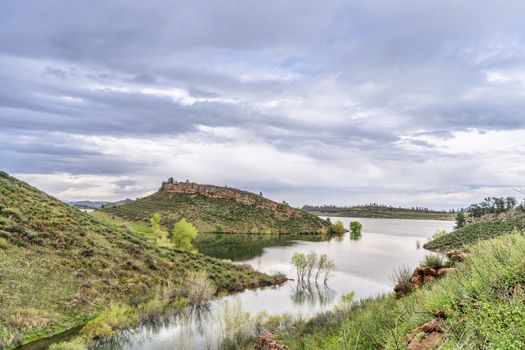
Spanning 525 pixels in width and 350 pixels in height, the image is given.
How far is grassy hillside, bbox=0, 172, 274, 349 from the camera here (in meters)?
20.5

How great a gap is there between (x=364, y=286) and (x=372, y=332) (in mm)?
29397

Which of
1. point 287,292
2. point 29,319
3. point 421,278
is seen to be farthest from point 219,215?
point 421,278

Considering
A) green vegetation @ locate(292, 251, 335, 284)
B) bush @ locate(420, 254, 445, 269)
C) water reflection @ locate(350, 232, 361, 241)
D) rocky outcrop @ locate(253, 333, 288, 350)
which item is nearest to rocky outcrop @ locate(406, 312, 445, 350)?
rocky outcrop @ locate(253, 333, 288, 350)

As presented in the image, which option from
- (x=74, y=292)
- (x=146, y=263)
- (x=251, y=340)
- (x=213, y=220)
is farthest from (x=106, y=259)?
(x=213, y=220)

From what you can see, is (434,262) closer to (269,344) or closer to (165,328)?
(269,344)

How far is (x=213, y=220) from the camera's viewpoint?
110 meters

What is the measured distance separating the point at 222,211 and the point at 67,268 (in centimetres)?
9376

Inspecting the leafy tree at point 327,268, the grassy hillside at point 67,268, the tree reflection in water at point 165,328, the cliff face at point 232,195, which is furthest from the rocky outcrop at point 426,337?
the cliff face at point 232,195

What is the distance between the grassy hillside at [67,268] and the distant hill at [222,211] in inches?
2628

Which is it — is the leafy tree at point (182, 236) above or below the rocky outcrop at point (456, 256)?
below

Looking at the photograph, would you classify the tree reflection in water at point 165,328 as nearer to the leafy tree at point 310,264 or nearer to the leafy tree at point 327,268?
the leafy tree at point 310,264

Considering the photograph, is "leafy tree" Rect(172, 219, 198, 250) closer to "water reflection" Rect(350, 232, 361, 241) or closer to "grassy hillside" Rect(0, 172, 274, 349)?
"grassy hillside" Rect(0, 172, 274, 349)

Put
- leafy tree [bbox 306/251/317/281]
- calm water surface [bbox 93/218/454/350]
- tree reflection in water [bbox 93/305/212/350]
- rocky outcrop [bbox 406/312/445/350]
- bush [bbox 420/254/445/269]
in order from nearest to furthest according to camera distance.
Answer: rocky outcrop [bbox 406/312/445/350], bush [bbox 420/254/445/269], tree reflection in water [bbox 93/305/212/350], calm water surface [bbox 93/218/454/350], leafy tree [bbox 306/251/317/281]

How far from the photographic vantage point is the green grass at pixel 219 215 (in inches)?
4237
